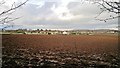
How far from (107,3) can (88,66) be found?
34.8m

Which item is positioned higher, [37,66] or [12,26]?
[12,26]

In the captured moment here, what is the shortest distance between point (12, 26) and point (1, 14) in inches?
12.5

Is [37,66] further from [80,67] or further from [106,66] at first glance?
[106,66]

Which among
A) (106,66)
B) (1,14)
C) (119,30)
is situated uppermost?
(1,14)

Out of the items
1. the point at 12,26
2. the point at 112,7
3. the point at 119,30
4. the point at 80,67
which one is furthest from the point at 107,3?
the point at 80,67

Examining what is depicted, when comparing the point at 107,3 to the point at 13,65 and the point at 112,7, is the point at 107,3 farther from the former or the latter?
the point at 13,65

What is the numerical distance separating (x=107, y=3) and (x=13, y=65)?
Answer: 117ft

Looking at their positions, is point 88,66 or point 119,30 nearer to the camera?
point 119,30

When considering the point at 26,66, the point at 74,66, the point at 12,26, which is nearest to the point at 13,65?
the point at 26,66

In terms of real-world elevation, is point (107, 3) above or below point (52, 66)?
above

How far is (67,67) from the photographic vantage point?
1531 inches

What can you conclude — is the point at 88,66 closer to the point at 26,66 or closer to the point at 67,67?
the point at 67,67

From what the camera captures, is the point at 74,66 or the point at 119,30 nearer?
the point at 119,30

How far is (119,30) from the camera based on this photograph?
4637 mm
